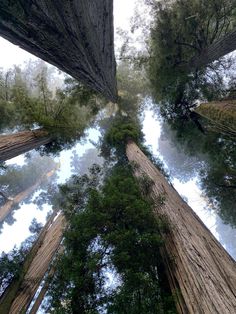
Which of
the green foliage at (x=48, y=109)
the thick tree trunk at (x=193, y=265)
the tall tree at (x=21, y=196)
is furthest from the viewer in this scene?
the tall tree at (x=21, y=196)

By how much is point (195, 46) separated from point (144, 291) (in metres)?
8.62

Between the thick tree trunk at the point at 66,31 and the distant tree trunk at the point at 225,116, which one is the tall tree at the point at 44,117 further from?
the distant tree trunk at the point at 225,116

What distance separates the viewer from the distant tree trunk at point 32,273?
6.31 m

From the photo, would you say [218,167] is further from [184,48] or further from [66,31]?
[66,31]

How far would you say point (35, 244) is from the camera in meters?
8.59

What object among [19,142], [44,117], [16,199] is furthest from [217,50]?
[16,199]

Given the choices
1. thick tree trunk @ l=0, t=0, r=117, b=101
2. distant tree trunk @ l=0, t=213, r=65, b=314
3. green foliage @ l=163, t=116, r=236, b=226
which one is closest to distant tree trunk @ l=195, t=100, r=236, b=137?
green foliage @ l=163, t=116, r=236, b=226

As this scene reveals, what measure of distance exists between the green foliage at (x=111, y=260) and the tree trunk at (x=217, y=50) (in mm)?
5502

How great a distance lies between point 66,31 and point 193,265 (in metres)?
4.74

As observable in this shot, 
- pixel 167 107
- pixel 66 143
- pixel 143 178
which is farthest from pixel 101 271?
pixel 167 107

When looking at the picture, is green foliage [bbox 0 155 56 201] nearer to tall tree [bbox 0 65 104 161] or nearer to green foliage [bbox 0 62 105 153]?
green foliage [bbox 0 62 105 153]

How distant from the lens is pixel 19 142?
26.0 feet

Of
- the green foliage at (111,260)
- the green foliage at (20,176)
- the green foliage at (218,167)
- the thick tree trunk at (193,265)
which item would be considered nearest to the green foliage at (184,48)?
the green foliage at (218,167)

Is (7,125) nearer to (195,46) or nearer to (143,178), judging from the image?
(143,178)
